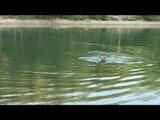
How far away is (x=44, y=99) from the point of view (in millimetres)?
6633

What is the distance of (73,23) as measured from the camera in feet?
114

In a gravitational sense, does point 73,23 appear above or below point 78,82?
A: below

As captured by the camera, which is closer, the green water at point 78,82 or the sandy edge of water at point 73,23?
the green water at point 78,82

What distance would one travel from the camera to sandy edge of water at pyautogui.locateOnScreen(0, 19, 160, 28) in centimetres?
3193

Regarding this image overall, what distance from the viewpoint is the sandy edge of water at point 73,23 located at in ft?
105

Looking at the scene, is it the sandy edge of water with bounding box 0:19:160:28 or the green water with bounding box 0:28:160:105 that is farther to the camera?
the sandy edge of water with bounding box 0:19:160:28

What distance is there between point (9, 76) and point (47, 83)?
3.60ft

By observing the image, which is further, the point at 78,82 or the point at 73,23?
the point at 73,23

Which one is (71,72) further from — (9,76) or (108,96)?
(108,96)

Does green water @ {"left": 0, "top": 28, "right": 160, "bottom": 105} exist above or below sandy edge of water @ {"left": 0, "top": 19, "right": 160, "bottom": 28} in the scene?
above

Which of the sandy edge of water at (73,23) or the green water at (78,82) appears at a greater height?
the green water at (78,82)
